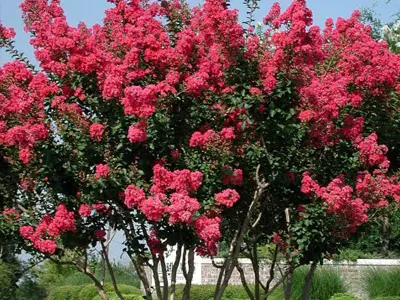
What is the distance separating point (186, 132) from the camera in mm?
6406

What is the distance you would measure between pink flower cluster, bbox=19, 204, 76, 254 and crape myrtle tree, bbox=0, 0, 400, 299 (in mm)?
13

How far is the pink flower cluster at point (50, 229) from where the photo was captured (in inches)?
244

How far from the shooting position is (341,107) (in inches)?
258

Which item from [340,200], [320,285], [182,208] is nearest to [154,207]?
[182,208]

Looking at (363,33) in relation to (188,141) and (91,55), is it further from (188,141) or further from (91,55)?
(91,55)

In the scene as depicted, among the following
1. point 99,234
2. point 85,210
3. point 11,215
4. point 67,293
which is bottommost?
point 99,234

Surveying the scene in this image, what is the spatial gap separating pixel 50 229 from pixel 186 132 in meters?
1.44

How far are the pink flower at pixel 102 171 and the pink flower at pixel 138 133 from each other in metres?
0.34

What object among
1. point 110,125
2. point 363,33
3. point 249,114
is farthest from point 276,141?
point 363,33

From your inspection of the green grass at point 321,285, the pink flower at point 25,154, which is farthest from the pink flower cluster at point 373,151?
the green grass at point 321,285

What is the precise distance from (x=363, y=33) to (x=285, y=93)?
1.94 m

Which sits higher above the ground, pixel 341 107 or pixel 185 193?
pixel 341 107

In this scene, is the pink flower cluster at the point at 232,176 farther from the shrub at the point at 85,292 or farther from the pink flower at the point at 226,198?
the shrub at the point at 85,292

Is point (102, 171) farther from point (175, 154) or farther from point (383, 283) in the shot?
point (383, 283)
